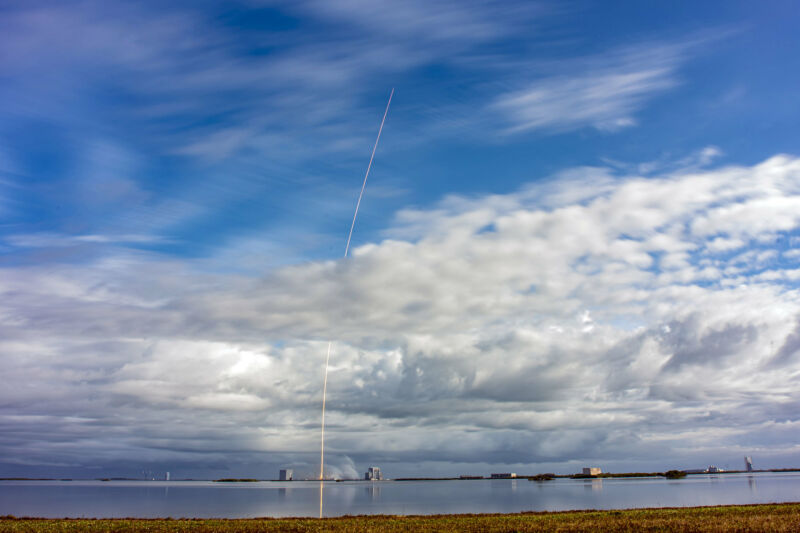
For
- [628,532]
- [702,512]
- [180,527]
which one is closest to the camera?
[628,532]

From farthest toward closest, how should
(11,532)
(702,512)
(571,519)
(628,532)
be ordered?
(702,512) → (571,519) → (11,532) → (628,532)

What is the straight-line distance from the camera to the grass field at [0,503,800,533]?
186ft

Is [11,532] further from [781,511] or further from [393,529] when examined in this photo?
[781,511]

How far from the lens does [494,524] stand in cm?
6178

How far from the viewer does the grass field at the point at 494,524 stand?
56844mm

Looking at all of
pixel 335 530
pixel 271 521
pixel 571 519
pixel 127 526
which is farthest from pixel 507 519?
pixel 127 526

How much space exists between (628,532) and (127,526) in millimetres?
54111

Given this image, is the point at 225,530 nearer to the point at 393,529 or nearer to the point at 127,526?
the point at 127,526

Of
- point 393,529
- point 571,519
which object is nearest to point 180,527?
point 393,529

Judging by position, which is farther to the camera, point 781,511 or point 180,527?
point 781,511

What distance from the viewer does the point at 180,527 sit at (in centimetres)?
6216

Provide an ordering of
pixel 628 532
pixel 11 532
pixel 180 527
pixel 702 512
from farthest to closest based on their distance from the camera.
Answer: pixel 702 512 < pixel 180 527 < pixel 11 532 < pixel 628 532

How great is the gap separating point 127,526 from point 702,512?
71.2 metres

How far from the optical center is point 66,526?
62562 mm
